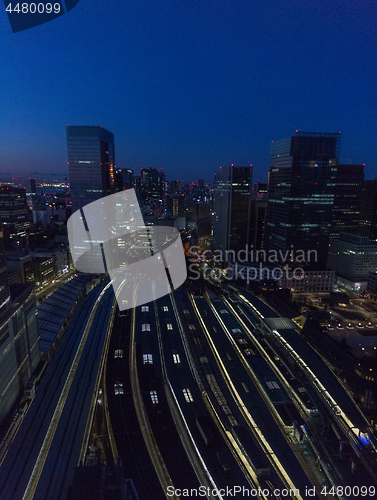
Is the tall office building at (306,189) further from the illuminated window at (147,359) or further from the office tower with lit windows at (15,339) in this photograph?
the office tower with lit windows at (15,339)

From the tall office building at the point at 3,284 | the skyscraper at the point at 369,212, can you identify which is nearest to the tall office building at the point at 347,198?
the skyscraper at the point at 369,212

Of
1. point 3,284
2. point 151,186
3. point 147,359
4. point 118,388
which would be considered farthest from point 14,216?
point 151,186

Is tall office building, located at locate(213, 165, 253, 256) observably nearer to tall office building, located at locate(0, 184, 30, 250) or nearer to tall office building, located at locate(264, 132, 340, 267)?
tall office building, located at locate(264, 132, 340, 267)

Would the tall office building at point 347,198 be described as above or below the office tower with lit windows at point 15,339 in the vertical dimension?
above

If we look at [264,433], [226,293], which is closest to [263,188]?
[226,293]

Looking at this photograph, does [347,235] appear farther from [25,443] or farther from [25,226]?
[25,226]

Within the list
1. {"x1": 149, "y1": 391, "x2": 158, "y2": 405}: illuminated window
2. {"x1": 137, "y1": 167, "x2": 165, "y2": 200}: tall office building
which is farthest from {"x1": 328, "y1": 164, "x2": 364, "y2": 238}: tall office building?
{"x1": 137, "y1": 167, "x2": 165, "y2": 200}: tall office building

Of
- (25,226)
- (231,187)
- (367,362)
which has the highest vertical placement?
(231,187)
